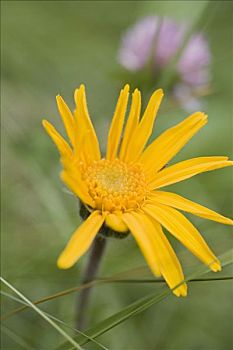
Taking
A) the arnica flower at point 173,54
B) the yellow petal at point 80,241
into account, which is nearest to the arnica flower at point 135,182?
the yellow petal at point 80,241

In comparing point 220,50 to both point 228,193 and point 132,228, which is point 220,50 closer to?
point 228,193

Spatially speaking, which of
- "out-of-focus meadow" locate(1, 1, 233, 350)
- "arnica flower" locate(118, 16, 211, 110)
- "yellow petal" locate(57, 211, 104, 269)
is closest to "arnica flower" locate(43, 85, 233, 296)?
"yellow petal" locate(57, 211, 104, 269)

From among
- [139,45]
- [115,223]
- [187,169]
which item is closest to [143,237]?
[115,223]

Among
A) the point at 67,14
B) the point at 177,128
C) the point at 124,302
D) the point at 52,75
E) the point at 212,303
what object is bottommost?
the point at 212,303

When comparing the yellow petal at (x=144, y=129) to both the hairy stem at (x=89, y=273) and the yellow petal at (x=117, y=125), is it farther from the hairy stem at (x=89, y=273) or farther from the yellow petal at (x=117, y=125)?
the hairy stem at (x=89, y=273)

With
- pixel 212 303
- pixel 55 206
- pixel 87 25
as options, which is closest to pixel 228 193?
pixel 212 303

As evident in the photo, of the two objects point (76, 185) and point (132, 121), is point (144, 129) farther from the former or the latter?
point (76, 185)

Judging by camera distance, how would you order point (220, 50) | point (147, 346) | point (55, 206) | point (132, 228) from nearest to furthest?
point (132, 228) → point (147, 346) → point (55, 206) → point (220, 50)

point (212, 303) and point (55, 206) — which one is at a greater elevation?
point (55, 206)
